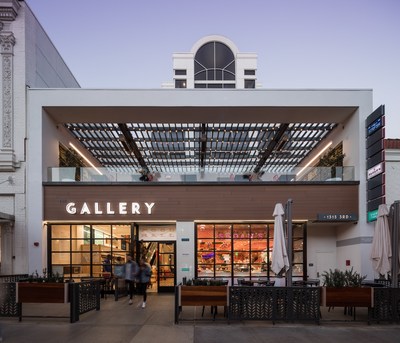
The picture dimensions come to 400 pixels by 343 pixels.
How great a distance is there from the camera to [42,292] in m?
11.9

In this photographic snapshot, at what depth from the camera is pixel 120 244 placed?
1933 centimetres

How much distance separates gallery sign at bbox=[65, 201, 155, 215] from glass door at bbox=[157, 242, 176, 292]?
183cm

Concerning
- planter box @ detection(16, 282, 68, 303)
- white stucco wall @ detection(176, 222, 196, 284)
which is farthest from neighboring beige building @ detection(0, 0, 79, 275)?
planter box @ detection(16, 282, 68, 303)

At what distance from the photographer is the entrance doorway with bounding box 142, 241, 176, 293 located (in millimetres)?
19188

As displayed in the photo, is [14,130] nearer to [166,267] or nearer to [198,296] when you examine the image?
[166,267]

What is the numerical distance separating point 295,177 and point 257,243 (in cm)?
319

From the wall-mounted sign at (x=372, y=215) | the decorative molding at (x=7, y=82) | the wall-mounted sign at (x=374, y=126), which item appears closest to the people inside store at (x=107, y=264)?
the decorative molding at (x=7, y=82)

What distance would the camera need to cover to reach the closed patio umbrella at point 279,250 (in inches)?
498

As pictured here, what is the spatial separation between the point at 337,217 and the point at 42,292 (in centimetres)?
1148

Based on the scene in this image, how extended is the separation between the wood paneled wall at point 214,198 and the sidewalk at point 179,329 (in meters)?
5.59

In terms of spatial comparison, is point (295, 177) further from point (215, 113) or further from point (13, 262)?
point (13, 262)

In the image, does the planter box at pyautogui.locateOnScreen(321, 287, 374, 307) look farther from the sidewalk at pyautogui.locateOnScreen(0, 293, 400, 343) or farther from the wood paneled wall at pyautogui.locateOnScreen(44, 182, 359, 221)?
the wood paneled wall at pyautogui.locateOnScreen(44, 182, 359, 221)

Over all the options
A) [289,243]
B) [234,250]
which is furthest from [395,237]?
[234,250]

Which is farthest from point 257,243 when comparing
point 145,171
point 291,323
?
point 291,323
